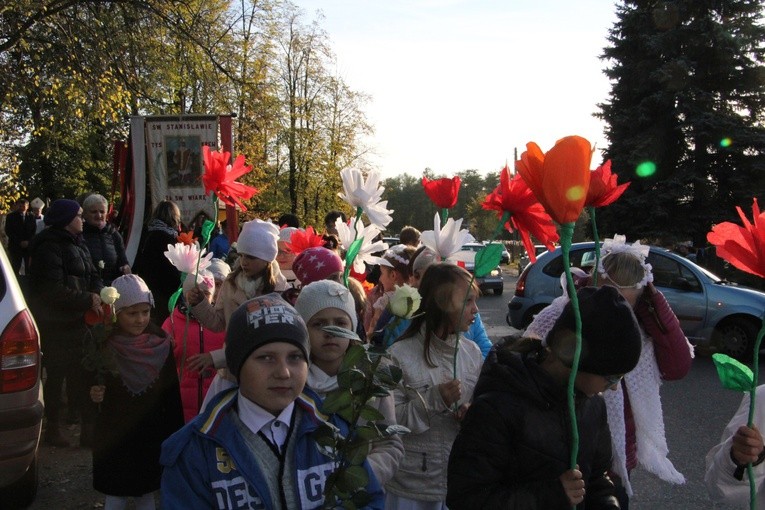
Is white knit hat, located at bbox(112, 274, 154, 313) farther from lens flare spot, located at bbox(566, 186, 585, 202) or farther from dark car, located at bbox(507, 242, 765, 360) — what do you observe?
dark car, located at bbox(507, 242, 765, 360)

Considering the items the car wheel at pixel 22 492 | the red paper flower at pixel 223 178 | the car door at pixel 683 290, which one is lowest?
the car wheel at pixel 22 492

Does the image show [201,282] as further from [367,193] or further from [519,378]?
[519,378]

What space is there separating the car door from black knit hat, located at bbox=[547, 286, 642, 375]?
8.46 m

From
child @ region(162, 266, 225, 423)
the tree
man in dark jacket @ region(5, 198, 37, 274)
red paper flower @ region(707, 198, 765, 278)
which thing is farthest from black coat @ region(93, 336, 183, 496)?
the tree

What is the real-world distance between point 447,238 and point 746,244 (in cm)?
144

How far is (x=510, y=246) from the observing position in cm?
4397

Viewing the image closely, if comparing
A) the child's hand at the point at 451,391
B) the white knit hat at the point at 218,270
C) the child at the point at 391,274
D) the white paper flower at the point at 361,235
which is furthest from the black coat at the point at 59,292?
the child's hand at the point at 451,391

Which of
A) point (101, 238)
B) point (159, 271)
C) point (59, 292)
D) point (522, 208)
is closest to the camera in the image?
point (522, 208)

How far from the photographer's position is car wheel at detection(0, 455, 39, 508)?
167 inches

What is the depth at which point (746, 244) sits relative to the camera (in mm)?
1864

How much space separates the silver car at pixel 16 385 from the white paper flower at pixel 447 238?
7.72 feet

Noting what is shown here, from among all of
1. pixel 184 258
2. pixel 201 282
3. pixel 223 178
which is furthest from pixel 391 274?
pixel 223 178

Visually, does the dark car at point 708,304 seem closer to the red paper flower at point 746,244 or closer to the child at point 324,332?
the child at point 324,332

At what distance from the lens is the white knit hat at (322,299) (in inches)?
109
